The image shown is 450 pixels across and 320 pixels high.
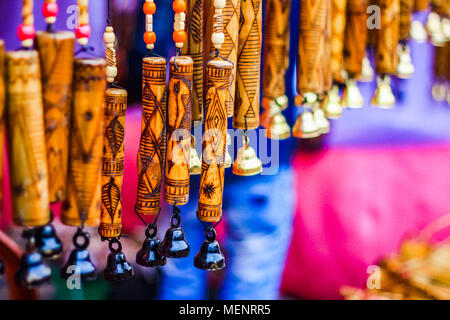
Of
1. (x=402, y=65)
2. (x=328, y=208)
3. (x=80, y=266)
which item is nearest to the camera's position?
(x=80, y=266)

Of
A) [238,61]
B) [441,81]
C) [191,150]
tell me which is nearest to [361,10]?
[238,61]

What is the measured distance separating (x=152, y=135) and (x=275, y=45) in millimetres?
286

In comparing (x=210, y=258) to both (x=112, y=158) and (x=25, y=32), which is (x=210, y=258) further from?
(x=25, y=32)

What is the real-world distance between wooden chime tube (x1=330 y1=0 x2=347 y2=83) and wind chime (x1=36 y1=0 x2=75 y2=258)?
1.70 feet

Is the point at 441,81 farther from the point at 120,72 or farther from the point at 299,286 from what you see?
the point at 120,72

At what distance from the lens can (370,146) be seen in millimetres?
1476

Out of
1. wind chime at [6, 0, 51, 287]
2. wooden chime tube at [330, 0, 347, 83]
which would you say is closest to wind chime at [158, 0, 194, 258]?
wind chime at [6, 0, 51, 287]

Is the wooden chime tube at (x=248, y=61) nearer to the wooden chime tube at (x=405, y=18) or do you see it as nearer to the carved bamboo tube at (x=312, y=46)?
the carved bamboo tube at (x=312, y=46)

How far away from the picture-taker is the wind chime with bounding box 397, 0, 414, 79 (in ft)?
3.59

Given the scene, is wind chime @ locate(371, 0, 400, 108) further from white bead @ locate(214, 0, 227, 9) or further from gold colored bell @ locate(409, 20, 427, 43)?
white bead @ locate(214, 0, 227, 9)

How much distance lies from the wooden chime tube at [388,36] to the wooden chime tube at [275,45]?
0.20m

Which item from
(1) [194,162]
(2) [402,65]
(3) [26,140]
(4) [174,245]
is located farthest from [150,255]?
(2) [402,65]

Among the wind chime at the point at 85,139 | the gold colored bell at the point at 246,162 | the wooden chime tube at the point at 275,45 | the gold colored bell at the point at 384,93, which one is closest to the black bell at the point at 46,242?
the wind chime at the point at 85,139

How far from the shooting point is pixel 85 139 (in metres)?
0.72
